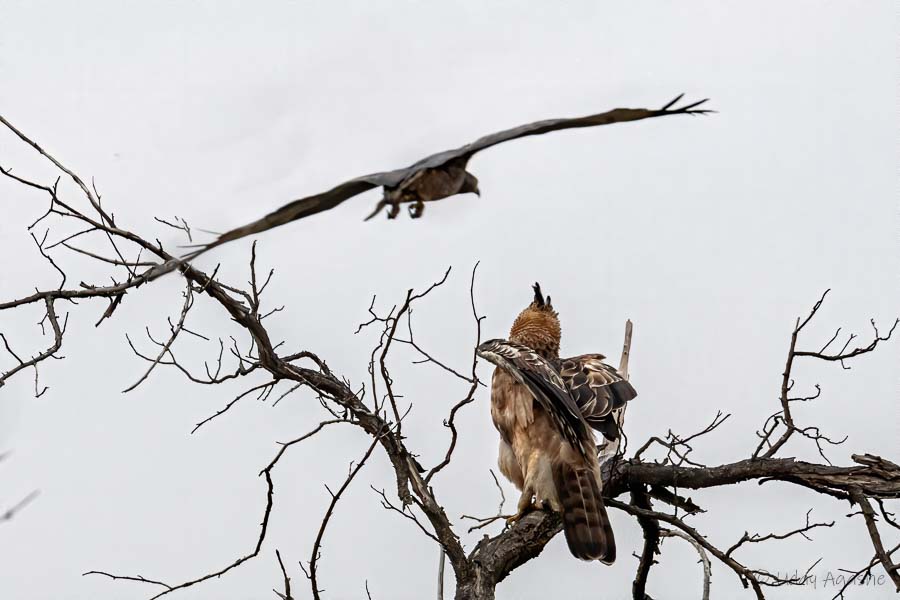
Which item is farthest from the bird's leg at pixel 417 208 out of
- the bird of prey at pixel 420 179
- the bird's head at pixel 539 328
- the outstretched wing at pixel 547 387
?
the bird's head at pixel 539 328

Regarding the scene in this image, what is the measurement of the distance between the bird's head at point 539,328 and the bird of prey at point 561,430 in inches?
17.2

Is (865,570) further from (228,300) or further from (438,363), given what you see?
(228,300)

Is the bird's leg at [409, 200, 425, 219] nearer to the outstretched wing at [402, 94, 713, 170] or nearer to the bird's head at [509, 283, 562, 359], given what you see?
the outstretched wing at [402, 94, 713, 170]

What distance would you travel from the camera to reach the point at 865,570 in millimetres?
4652

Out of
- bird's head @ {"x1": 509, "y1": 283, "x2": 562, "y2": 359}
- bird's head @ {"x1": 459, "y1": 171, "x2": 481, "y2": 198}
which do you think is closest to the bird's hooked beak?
bird's head @ {"x1": 509, "y1": 283, "x2": 562, "y2": 359}

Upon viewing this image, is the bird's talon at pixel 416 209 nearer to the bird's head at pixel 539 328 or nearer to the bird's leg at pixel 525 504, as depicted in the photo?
the bird's leg at pixel 525 504

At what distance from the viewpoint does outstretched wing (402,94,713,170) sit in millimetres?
2734

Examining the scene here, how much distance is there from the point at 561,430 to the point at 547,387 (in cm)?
28

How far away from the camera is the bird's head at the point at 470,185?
3.16 meters

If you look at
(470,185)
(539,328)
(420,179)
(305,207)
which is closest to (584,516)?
(539,328)

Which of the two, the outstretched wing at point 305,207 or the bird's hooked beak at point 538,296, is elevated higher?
the bird's hooked beak at point 538,296

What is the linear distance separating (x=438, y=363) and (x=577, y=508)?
3.54 feet

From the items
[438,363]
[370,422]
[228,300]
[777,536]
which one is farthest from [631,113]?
[777,536]

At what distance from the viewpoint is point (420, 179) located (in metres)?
2.85
